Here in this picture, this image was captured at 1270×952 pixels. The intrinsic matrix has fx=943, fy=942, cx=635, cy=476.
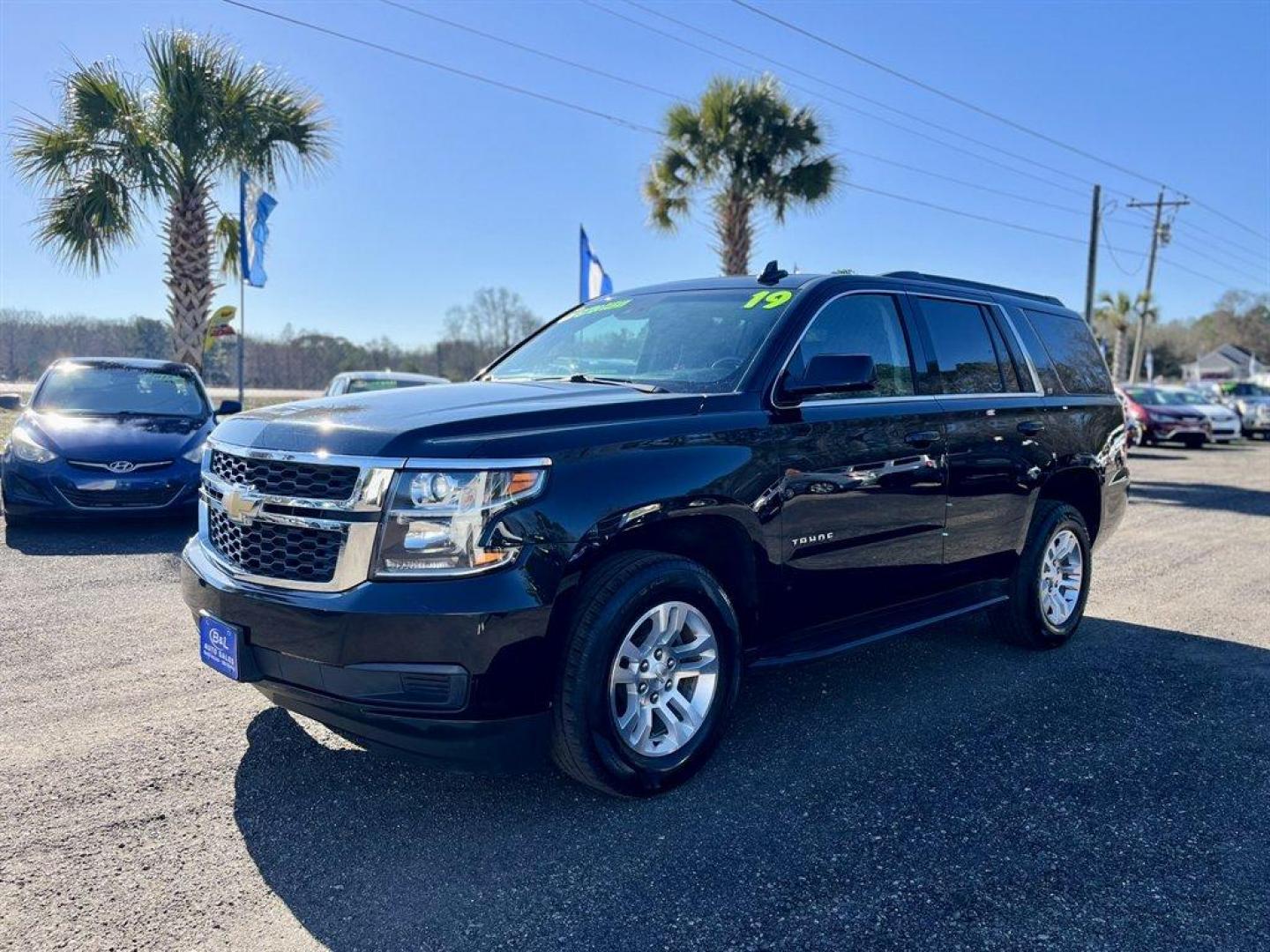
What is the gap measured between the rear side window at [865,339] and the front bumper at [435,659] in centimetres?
164

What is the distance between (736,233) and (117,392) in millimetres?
11581

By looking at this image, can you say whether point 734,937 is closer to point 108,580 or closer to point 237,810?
point 237,810

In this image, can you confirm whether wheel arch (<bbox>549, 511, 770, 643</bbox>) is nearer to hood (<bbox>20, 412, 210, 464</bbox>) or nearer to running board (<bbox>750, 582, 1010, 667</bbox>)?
running board (<bbox>750, 582, 1010, 667</bbox>)

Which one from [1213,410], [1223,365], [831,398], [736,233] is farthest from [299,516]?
[1223,365]

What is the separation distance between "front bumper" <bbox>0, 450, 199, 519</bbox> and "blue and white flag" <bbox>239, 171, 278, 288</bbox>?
8194 millimetres

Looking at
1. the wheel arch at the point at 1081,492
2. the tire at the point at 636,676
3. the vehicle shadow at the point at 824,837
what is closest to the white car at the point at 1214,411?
the wheel arch at the point at 1081,492

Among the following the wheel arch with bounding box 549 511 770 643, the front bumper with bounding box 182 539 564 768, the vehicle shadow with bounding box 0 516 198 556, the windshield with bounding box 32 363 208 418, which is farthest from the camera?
the windshield with bounding box 32 363 208 418

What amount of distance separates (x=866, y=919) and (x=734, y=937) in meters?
0.39

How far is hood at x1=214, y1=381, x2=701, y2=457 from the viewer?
2945 mm

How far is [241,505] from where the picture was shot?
322 cm

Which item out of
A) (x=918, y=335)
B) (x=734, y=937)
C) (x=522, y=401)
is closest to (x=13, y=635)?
(x=522, y=401)

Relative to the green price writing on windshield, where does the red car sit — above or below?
below

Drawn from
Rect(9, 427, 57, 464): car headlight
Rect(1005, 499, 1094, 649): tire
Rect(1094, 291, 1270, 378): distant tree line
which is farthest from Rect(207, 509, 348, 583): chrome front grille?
Rect(1094, 291, 1270, 378): distant tree line

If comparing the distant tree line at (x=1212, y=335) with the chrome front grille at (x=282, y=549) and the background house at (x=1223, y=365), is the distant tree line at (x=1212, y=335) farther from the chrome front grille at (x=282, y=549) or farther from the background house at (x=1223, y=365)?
the chrome front grille at (x=282, y=549)
